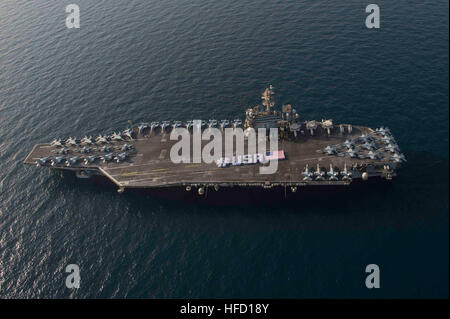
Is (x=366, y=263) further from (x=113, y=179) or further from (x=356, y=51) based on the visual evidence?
(x=356, y=51)

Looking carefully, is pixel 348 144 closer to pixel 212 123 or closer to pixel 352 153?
pixel 352 153

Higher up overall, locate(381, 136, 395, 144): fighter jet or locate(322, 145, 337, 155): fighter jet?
locate(381, 136, 395, 144): fighter jet

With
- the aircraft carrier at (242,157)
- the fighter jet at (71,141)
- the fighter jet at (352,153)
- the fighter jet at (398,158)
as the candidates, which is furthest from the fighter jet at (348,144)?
the fighter jet at (71,141)

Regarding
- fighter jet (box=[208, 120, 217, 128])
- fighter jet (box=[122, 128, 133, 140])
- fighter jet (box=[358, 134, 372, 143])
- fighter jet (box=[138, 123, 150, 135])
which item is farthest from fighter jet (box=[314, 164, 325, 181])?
fighter jet (box=[122, 128, 133, 140])

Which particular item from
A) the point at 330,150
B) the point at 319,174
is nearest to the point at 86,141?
the point at 319,174

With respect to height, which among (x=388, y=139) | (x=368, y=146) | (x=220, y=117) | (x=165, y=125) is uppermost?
(x=220, y=117)

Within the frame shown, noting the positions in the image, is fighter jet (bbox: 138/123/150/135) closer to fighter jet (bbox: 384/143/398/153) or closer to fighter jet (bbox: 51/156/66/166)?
fighter jet (bbox: 51/156/66/166)

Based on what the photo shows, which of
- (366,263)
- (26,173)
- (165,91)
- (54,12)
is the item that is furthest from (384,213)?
(54,12)
